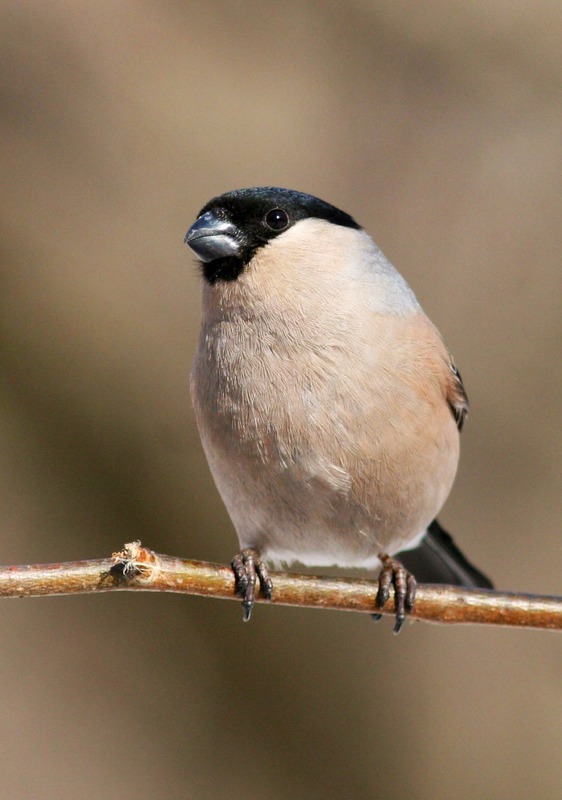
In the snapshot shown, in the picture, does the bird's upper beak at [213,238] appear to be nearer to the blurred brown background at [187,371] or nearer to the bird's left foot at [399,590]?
the bird's left foot at [399,590]

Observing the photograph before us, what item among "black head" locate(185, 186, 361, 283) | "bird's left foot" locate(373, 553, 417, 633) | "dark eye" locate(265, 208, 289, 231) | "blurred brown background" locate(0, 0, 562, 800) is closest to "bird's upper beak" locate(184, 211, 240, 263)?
"black head" locate(185, 186, 361, 283)

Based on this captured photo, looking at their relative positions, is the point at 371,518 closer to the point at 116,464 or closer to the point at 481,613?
the point at 481,613

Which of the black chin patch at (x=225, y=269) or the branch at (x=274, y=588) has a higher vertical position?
the black chin patch at (x=225, y=269)

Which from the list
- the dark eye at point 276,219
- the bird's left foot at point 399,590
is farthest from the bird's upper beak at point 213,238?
the bird's left foot at point 399,590

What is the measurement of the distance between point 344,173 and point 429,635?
300 centimetres

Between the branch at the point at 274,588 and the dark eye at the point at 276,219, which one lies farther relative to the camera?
the dark eye at the point at 276,219

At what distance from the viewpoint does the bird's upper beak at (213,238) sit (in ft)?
10.3

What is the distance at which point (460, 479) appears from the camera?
5773 mm

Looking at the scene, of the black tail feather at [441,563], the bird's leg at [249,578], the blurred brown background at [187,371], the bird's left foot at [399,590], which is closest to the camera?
the bird's leg at [249,578]

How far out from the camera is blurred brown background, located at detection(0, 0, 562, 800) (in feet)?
18.1

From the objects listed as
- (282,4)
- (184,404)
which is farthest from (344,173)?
(184,404)

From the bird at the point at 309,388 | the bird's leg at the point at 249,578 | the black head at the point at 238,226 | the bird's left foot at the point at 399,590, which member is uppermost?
the black head at the point at 238,226

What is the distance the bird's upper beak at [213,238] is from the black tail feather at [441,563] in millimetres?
1752

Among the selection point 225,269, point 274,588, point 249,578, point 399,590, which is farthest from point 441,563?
point 225,269
